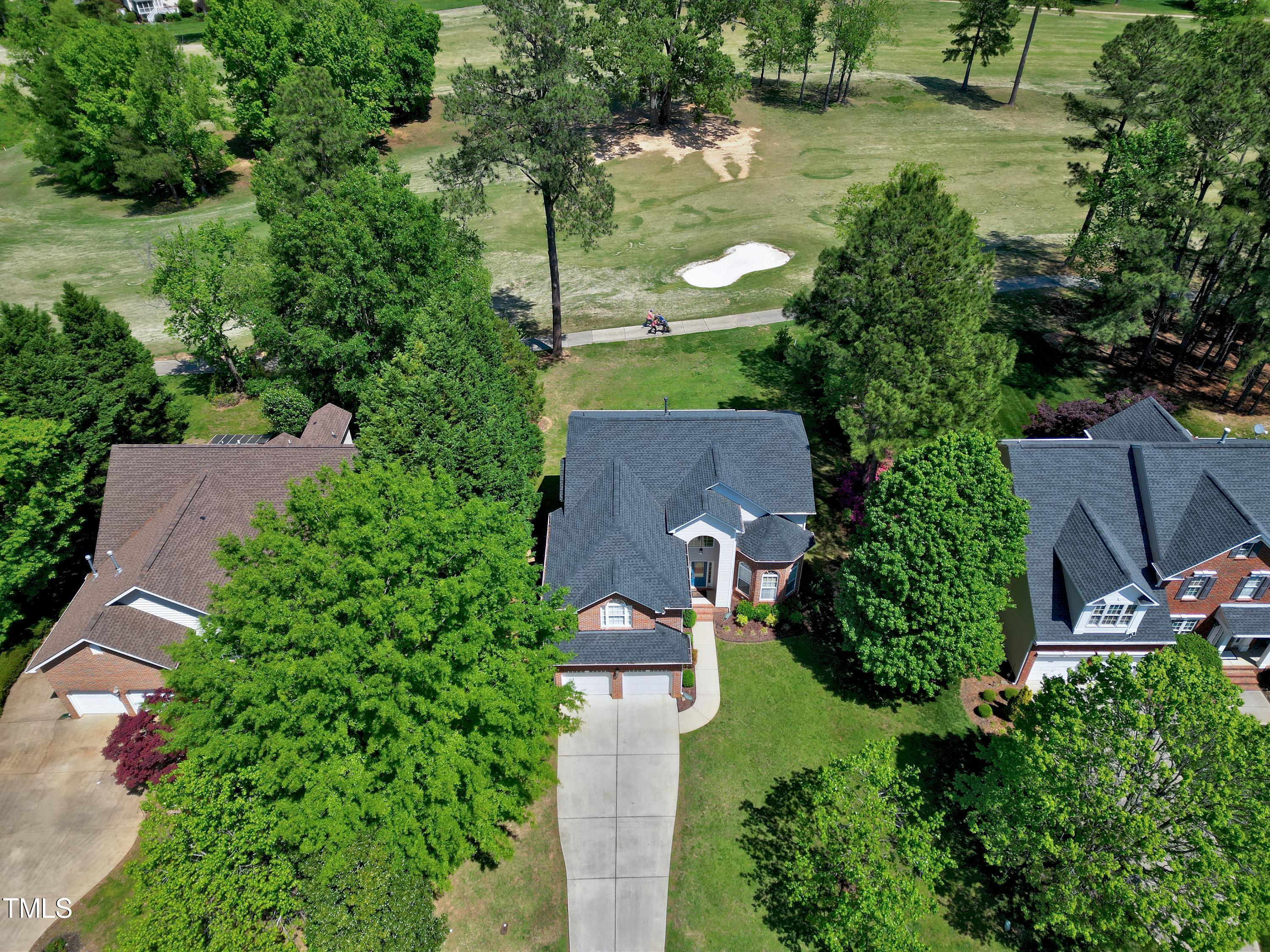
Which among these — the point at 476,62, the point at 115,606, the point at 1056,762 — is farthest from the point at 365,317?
the point at 476,62

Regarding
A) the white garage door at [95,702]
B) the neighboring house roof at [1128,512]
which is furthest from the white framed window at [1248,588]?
the white garage door at [95,702]

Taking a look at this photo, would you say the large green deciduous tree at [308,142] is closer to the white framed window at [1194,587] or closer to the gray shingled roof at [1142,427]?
the gray shingled roof at [1142,427]

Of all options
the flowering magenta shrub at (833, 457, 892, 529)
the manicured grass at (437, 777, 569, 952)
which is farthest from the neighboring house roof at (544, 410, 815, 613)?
the manicured grass at (437, 777, 569, 952)

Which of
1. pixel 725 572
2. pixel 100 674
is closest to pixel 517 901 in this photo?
pixel 725 572

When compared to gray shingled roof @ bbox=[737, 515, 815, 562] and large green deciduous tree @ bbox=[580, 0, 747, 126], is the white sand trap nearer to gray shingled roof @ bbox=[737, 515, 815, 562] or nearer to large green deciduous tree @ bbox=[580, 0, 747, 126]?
large green deciduous tree @ bbox=[580, 0, 747, 126]

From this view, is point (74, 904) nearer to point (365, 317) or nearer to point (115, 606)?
point (115, 606)

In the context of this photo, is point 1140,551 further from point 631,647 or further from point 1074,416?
point 631,647
